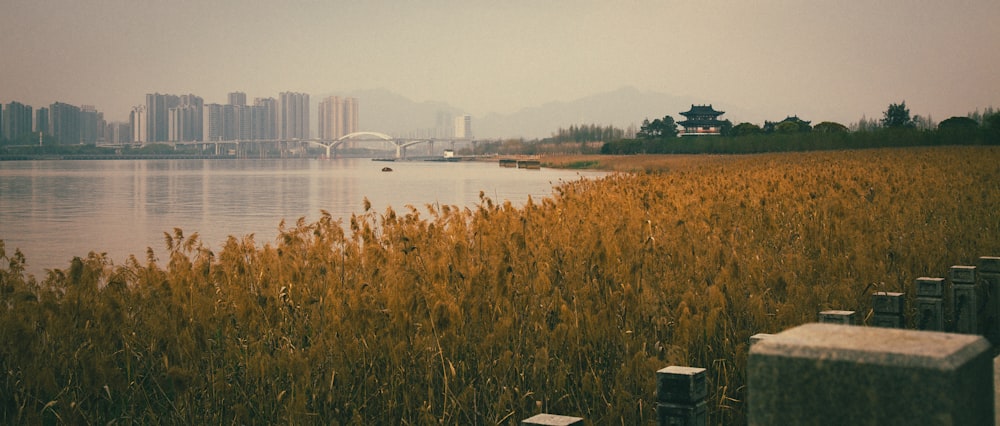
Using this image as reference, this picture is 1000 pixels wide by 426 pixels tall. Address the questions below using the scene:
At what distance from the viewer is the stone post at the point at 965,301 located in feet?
22.3

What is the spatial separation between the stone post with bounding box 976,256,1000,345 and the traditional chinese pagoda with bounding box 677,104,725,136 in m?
130

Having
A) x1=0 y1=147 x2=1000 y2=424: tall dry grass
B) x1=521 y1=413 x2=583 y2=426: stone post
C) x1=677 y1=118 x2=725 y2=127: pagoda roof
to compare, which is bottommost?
x1=0 y1=147 x2=1000 y2=424: tall dry grass

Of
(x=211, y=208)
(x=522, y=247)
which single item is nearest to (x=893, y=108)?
(x=211, y=208)

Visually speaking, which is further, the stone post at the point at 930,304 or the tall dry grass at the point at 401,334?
the stone post at the point at 930,304

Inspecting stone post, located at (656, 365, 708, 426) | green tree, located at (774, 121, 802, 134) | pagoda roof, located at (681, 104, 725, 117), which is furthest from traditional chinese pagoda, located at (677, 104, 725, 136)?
stone post, located at (656, 365, 708, 426)

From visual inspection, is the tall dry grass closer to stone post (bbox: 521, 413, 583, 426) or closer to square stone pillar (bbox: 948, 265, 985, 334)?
square stone pillar (bbox: 948, 265, 985, 334)

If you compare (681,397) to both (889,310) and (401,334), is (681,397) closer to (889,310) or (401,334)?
(401,334)

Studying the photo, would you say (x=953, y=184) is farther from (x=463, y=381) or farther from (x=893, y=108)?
(x=893, y=108)

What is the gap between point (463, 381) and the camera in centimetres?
554

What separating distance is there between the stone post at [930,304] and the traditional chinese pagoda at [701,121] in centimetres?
13143

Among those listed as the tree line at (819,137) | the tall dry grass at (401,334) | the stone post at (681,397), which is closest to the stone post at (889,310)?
the tall dry grass at (401,334)

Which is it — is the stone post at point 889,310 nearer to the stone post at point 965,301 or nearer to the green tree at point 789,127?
the stone post at point 965,301

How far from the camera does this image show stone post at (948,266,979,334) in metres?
6.79

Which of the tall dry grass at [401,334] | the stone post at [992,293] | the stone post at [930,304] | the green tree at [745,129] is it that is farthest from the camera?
the green tree at [745,129]
